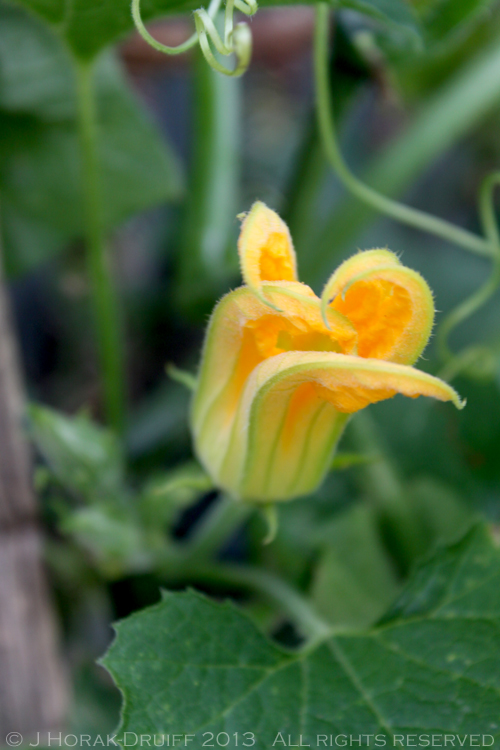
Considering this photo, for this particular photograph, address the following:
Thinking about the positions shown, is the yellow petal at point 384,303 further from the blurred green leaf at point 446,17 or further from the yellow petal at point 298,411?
the blurred green leaf at point 446,17

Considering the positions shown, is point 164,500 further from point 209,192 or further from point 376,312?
point 209,192

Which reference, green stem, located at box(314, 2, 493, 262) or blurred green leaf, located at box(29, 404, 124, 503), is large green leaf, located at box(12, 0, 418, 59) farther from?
blurred green leaf, located at box(29, 404, 124, 503)

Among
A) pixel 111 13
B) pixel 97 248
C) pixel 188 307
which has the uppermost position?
pixel 111 13

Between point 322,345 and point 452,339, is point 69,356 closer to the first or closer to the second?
point 452,339

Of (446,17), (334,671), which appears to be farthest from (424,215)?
(334,671)

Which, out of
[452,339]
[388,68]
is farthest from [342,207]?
[452,339]

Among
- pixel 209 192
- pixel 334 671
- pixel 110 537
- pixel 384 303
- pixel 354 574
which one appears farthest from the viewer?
pixel 209 192

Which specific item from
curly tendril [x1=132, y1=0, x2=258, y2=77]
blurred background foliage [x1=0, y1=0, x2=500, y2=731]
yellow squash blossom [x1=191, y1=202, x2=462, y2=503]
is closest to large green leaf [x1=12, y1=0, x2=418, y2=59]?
blurred background foliage [x1=0, y1=0, x2=500, y2=731]
